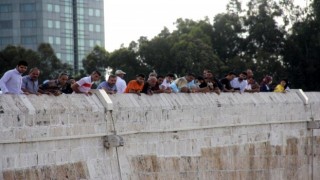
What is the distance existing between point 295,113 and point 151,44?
37356mm

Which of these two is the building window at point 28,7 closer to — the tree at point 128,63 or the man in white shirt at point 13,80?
the tree at point 128,63

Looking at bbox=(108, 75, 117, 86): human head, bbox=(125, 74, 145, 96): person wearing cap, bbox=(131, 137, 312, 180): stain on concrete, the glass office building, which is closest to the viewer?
bbox=(131, 137, 312, 180): stain on concrete

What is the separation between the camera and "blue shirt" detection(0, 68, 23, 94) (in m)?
13.0

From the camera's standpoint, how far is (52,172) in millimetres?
12383

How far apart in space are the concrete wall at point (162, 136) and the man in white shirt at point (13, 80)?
2.26ft

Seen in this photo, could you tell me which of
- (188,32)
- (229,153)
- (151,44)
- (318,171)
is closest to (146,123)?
(229,153)

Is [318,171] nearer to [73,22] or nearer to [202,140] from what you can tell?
[202,140]

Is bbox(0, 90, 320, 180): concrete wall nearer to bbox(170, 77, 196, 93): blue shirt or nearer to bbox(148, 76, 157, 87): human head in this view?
bbox(148, 76, 157, 87): human head

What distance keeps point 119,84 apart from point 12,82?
3.57 m

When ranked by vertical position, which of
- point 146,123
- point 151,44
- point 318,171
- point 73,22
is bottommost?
point 318,171

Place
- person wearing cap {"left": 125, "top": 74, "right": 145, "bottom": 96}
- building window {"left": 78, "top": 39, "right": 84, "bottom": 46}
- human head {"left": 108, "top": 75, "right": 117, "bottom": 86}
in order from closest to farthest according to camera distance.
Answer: human head {"left": 108, "top": 75, "right": 117, "bottom": 86} → person wearing cap {"left": 125, "top": 74, "right": 145, "bottom": 96} → building window {"left": 78, "top": 39, "right": 84, "bottom": 46}

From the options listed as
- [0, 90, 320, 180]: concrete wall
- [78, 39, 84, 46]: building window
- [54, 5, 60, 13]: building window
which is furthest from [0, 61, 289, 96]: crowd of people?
[78, 39, 84, 46]: building window

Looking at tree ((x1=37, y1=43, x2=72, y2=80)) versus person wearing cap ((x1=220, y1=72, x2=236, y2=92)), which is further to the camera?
tree ((x1=37, y1=43, x2=72, y2=80))

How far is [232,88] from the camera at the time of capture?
19062 millimetres
